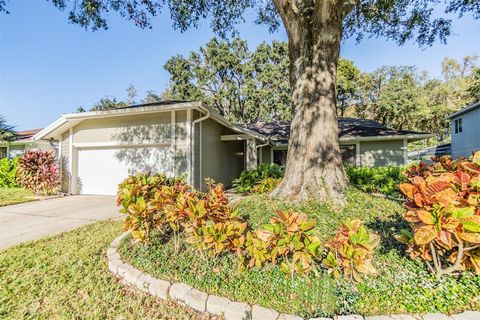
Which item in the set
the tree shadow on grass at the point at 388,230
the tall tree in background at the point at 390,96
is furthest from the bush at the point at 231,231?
the tall tree in background at the point at 390,96

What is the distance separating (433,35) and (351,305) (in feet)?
32.2

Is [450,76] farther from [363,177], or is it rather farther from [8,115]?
[8,115]

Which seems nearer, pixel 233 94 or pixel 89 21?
pixel 89 21

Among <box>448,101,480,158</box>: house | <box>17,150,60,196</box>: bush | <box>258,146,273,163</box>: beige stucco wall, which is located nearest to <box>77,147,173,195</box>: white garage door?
<box>17,150,60,196</box>: bush

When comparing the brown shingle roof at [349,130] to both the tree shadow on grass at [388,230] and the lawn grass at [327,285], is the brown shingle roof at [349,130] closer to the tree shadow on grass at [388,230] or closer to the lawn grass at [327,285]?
the tree shadow on grass at [388,230]

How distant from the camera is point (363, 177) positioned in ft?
24.4

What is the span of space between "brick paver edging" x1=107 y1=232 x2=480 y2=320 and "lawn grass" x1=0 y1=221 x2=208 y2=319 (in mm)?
80

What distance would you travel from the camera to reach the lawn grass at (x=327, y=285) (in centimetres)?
211

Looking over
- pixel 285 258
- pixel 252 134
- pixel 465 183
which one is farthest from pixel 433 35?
pixel 285 258

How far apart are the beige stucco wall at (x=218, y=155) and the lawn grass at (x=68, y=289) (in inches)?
216

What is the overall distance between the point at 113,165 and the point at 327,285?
9528 mm

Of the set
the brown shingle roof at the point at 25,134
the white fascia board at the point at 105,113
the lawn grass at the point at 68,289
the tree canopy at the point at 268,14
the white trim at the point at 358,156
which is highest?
the tree canopy at the point at 268,14

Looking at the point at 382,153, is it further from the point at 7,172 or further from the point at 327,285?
the point at 7,172

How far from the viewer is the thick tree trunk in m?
4.58
